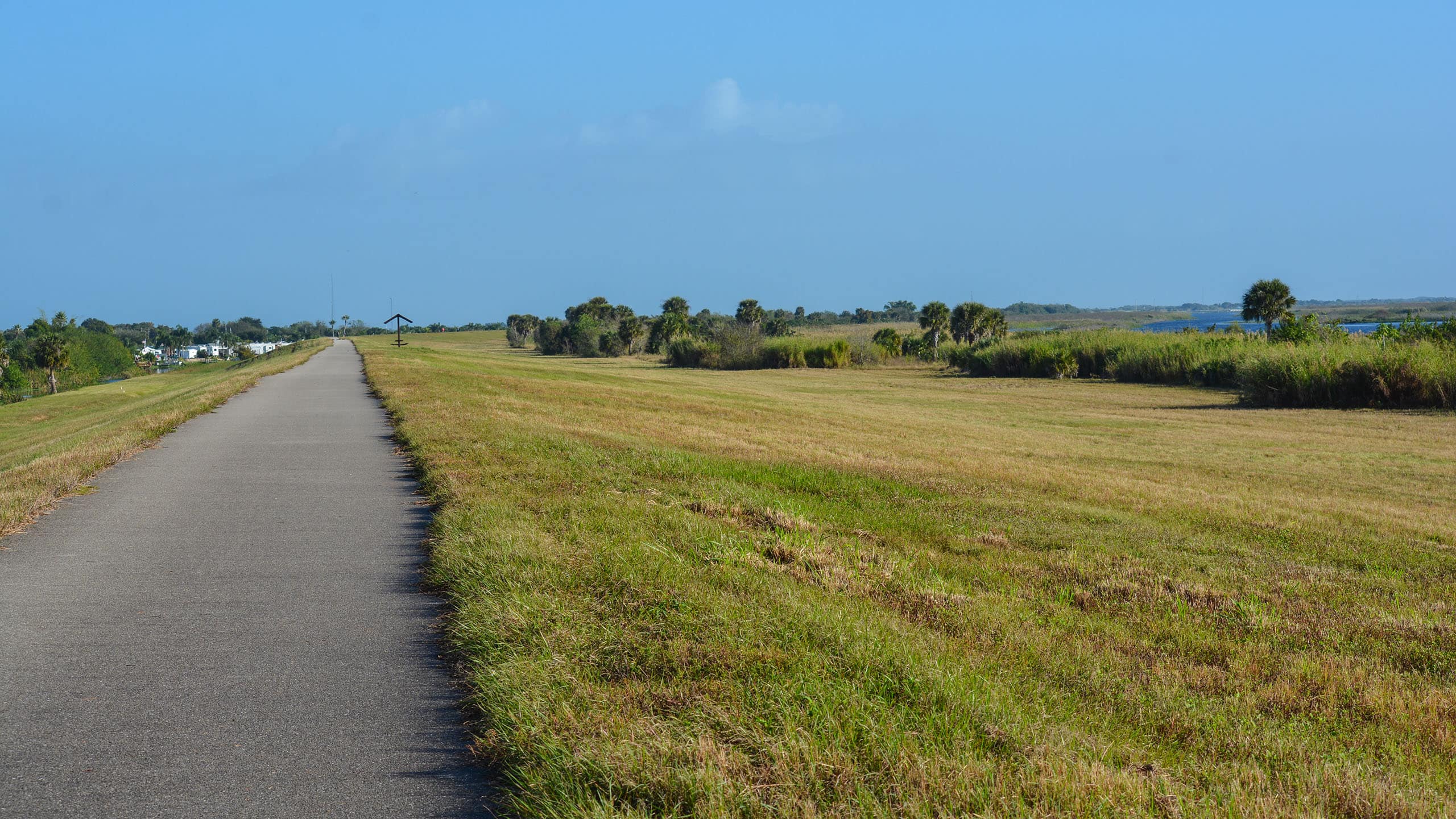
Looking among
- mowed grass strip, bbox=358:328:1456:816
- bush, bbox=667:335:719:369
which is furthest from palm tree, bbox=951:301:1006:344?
mowed grass strip, bbox=358:328:1456:816

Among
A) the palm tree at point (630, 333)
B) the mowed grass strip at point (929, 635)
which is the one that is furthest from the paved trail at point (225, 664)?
the palm tree at point (630, 333)

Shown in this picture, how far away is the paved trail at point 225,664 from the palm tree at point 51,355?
99468 mm

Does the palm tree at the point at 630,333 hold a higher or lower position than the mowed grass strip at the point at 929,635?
higher

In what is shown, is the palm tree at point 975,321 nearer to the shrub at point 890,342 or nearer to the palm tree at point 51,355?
the shrub at point 890,342

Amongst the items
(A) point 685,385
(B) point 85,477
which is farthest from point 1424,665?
(A) point 685,385

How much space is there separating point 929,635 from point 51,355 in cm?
10746

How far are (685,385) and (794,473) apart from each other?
31.1m

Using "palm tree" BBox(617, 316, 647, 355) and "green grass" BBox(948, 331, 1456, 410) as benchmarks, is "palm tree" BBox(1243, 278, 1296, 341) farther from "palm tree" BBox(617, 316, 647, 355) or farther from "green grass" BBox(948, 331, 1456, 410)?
"palm tree" BBox(617, 316, 647, 355)

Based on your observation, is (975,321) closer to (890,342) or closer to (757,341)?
(890,342)

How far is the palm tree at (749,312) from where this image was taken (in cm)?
11262

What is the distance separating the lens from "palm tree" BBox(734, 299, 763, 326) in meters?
113

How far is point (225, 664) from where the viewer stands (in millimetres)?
5152

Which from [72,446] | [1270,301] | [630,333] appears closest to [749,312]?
[630,333]

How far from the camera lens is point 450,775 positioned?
12.7 feet
